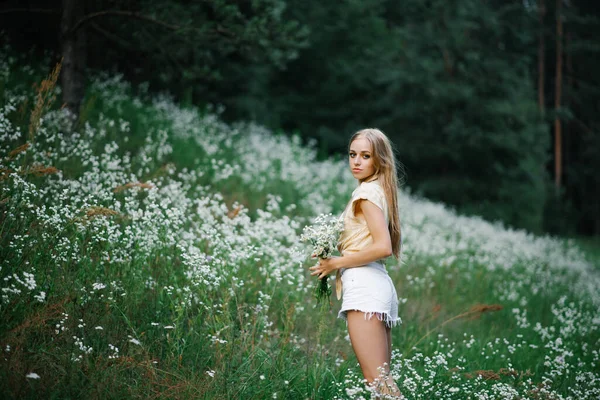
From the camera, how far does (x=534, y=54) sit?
2494cm

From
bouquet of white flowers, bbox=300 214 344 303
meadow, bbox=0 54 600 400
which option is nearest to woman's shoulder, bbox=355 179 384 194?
bouquet of white flowers, bbox=300 214 344 303

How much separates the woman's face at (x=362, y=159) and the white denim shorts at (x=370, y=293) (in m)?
0.65

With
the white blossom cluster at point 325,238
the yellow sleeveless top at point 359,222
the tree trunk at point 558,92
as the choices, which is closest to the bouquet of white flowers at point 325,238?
the white blossom cluster at point 325,238

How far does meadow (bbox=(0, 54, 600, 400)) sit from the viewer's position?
143 inches

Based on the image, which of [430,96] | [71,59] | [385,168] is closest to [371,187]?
[385,168]

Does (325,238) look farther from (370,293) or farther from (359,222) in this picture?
(370,293)

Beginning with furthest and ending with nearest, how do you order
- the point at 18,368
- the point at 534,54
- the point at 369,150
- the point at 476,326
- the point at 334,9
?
1. the point at 534,54
2. the point at 334,9
3. the point at 476,326
4. the point at 369,150
5. the point at 18,368

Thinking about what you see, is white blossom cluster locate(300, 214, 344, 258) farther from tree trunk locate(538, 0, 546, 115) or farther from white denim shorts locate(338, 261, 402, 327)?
tree trunk locate(538, 0, 546, 115)

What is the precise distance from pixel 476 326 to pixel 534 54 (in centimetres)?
2181

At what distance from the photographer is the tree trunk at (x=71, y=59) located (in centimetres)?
729

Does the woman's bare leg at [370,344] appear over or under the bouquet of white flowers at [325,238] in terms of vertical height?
under

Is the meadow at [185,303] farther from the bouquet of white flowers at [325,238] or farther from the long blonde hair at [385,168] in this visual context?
the long blonde hair at [385,168]

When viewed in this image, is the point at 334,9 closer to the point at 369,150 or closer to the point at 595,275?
the point at 595,275

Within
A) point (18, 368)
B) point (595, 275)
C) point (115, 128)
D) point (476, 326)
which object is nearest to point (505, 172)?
point (595, 275)
